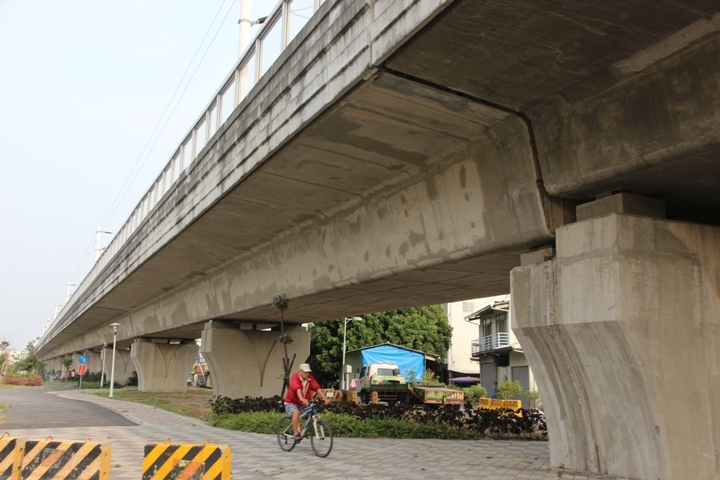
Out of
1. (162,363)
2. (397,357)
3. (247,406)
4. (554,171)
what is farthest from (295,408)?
(397,357)

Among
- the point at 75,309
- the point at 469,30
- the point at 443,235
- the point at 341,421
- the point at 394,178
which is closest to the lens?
the point at 469,30

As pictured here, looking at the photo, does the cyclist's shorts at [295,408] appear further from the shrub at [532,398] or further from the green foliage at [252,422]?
the shrub at [532,398]

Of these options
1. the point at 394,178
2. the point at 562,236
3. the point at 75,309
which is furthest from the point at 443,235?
the point at 75,309

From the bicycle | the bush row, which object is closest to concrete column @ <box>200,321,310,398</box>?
the bush row

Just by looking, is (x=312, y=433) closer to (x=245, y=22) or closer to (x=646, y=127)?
(x=646, y=127)

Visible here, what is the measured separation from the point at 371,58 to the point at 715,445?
6.20 m

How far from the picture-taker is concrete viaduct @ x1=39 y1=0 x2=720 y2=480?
6.47 metres

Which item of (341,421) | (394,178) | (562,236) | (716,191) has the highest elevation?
(394,178)

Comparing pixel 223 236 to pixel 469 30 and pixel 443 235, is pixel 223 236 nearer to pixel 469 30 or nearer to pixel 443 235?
pixel 443 235

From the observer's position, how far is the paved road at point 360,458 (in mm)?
9227

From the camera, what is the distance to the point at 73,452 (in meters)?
7.48

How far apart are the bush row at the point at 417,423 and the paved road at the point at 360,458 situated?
0.64 meters

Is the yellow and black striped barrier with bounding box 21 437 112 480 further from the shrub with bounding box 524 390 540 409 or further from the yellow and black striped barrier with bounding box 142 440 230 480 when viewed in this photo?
the shrub with bounding box 524 390 540 409

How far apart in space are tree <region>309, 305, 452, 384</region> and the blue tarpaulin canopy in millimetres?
4568
